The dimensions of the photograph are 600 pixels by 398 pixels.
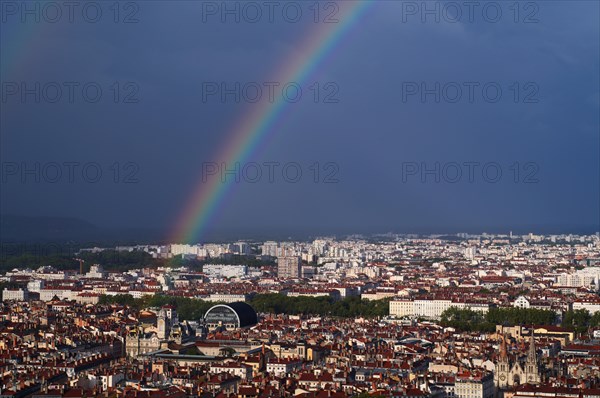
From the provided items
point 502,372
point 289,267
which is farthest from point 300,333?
point 289,267

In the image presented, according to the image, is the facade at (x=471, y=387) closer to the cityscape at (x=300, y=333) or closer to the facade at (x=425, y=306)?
the cityscape at (x=300, y=333)

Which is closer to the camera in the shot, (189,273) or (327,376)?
(327,376)

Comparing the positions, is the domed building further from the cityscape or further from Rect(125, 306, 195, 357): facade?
Rect(125, 306, 195, 357): facade

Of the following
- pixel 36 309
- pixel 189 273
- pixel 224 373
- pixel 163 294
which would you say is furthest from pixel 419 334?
pixel 189 273

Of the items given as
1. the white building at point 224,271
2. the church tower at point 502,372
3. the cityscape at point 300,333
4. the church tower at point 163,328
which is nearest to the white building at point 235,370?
the cityscape at point 300,333

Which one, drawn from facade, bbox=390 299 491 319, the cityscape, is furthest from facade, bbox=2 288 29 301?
facade, bbox=390 299 491 319

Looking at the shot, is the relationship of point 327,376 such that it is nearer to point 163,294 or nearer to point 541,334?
point 541,334

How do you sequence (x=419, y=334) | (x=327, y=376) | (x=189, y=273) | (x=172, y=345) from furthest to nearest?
(x=189, y=273) → (x=419, y=334) → (x=172, y=345) → (x=327, y=376)

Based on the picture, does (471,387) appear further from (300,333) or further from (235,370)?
(300,333)
